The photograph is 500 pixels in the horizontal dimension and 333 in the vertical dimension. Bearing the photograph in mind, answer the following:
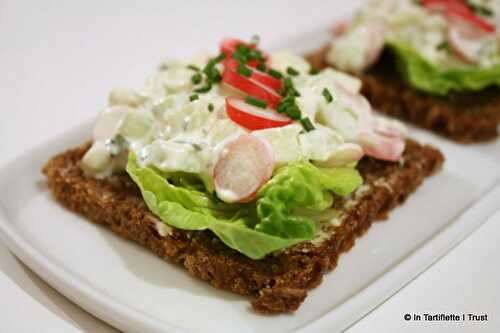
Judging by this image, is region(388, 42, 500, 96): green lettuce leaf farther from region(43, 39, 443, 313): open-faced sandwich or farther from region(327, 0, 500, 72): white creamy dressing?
region(43, 39, 443, 313): open-faced sandwich

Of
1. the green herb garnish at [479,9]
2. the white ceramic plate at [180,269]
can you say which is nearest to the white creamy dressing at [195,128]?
the white ceramic plate at [180,269]

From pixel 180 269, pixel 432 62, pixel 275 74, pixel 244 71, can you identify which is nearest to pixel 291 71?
pixel 275 74

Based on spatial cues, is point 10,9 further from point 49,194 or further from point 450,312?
point 450,312

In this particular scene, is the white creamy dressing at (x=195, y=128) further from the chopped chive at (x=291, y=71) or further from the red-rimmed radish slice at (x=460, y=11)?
the red-rimmed radish slice at (x=460, y=11)

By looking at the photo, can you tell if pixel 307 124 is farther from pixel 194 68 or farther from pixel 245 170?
pixel 194 68

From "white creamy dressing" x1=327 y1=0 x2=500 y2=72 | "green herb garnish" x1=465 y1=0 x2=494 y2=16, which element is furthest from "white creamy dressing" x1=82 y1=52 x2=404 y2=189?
"green herb garnish" x1=465 y1=0 x2=494 y2=16
